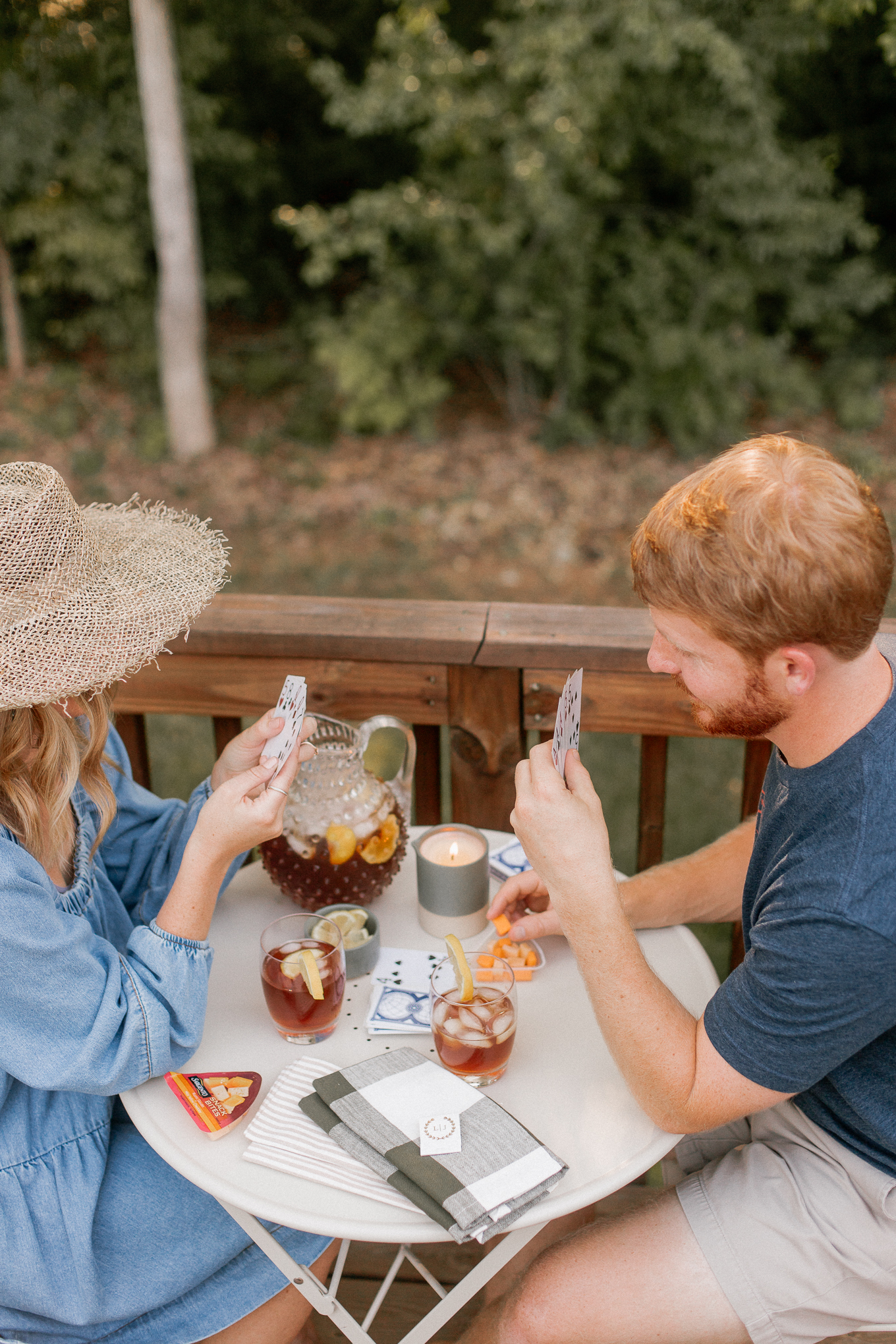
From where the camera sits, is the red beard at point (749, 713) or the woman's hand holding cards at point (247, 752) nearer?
the red beard at point (749, 713)

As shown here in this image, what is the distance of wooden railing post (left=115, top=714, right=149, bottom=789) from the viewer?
2184 mm

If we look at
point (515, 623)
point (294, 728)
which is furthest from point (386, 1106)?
point (515, 623)

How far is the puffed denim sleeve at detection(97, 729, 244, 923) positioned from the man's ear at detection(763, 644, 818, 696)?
859mm

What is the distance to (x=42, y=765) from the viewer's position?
1.27m

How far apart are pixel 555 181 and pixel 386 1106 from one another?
7.00m

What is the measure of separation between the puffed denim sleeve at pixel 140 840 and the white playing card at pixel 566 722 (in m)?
0.60

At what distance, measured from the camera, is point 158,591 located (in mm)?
1330

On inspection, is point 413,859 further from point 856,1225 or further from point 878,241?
point 878,241

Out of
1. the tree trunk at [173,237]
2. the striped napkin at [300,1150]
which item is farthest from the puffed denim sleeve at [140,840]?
the tree trunk at [173,237]

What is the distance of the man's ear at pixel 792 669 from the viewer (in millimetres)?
1100

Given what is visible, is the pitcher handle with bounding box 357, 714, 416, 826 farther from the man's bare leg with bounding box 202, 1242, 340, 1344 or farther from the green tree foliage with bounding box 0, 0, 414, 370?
the green tree foliage with bounding box 0, 0, 414, 370

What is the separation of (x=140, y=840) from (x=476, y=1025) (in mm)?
694

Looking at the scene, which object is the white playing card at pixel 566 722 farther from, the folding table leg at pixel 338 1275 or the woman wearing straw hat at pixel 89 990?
the folding table leg at pixel 338 1275

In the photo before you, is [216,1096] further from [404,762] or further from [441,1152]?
[404,762]
